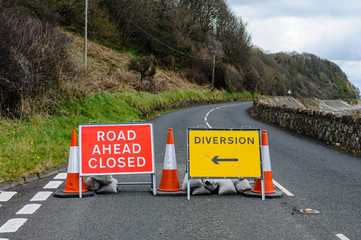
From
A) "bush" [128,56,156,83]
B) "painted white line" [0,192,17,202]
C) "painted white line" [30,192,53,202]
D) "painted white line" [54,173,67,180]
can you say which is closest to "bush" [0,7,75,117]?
"painted white line" [54,173,67,180]

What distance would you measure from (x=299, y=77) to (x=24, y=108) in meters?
121

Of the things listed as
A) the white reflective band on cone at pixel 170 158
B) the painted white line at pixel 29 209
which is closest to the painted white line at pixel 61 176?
the painted white line at pixel 29 209

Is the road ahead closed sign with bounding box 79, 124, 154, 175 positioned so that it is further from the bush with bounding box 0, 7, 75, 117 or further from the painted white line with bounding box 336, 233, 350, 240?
the bush with bounding box 0, 7, 75, 117

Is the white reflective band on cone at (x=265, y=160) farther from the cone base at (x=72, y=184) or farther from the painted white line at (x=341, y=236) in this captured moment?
the cone base at (x=72, y=184)

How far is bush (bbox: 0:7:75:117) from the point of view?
12734 millimetres

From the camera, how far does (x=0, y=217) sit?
5293 millimetres

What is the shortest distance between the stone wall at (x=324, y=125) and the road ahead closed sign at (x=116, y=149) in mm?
8844

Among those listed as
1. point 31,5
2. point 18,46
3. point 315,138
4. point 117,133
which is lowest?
point 315,138

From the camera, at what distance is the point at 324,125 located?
15703 millimetres

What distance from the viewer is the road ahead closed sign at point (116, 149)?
22.2 feet

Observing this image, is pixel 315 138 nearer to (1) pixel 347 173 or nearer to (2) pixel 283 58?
(1) pixel 347 173

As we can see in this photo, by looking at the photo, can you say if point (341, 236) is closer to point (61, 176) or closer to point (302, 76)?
point (61, 176)

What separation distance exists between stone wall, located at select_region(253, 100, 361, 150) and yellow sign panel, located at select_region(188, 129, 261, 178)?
25.1 ft

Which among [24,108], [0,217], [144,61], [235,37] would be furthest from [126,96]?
[235,37]
